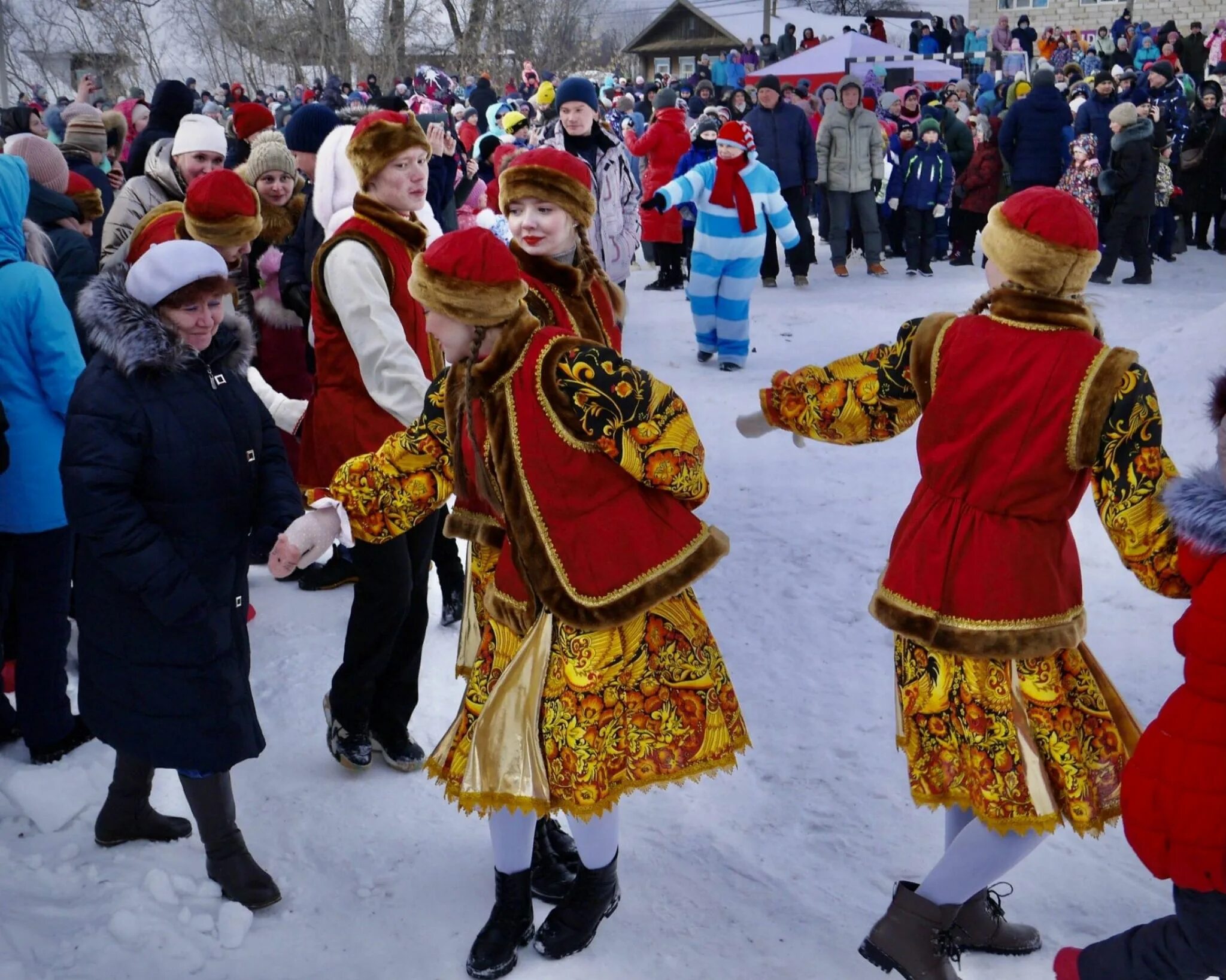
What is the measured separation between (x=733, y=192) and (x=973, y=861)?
625cm

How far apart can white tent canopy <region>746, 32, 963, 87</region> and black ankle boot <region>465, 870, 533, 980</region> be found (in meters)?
19.1

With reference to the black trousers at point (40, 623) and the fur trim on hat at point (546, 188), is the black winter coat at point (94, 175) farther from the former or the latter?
the fur trim on hat at point (546, 188)

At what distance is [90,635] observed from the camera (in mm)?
2893

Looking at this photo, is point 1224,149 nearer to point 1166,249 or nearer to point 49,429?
point 1166,249

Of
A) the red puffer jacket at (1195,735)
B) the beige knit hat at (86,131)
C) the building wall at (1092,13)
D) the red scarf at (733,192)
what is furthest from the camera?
the building wall at (1092,13)

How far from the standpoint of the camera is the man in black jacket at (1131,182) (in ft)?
34.4

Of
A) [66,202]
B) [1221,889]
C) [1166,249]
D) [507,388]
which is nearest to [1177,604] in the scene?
[1221,889]

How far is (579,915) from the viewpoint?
2.88 m

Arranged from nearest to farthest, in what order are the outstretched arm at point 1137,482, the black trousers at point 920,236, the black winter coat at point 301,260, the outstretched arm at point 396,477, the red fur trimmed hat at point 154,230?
1. the outstretched arm at point 1137,482
2. the outstretched arm at point 396,477
3. the red fur trimmed hat at point 154,230
4. the black winter coat at point 301,260
5. the black trousers at point 920,236

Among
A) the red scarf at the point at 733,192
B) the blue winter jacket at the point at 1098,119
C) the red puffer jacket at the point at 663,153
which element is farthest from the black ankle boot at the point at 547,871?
the blue winter jacket at the point at 1098,119

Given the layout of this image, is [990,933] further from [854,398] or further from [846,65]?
[846,65]

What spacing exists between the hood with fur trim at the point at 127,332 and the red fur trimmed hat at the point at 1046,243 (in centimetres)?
184

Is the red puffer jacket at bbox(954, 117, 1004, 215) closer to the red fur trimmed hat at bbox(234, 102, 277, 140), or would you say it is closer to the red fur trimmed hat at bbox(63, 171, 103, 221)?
Result: the red fur trimmed hat at bbox(234, 102, 277, 140)

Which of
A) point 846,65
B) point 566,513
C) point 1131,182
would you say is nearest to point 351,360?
point 566,513
